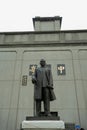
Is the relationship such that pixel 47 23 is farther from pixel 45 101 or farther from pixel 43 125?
pixel 43 125

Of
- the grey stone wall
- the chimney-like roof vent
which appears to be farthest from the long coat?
the chimney-like roof vent

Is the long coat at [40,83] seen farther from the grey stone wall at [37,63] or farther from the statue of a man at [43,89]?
the grey stone wall at [37,63]

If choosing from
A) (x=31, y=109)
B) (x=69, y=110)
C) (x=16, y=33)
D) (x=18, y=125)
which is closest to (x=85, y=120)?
(x=69, y=110)

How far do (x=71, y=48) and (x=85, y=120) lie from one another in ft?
13.3

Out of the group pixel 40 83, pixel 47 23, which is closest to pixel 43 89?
pixel 40 83

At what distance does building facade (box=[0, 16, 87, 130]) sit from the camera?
7.94 m

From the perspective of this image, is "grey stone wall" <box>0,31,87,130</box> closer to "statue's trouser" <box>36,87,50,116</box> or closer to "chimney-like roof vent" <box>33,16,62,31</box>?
"chimney-like roof vent" <box>33,16,62,31</box>

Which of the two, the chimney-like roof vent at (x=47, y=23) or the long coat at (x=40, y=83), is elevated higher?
the chimney-like roof vent at (x=47, y=23)

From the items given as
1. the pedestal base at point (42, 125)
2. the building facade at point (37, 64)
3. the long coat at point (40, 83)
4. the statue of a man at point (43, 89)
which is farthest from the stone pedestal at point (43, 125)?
the building facade at point (37, 64)

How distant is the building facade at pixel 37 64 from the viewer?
7938 millimetres

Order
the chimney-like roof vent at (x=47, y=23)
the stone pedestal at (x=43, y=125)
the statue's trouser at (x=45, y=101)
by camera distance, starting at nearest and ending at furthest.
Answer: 1. the stone pedestal at (x=43, y=125)
2. the statue's trouser at (x=45, y=101)
3. the chimney-like roof vent at (x=47, y=23)

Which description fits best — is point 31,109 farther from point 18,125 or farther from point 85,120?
point 85,120

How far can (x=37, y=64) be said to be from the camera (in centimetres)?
920

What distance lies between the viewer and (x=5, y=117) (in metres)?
7.98
